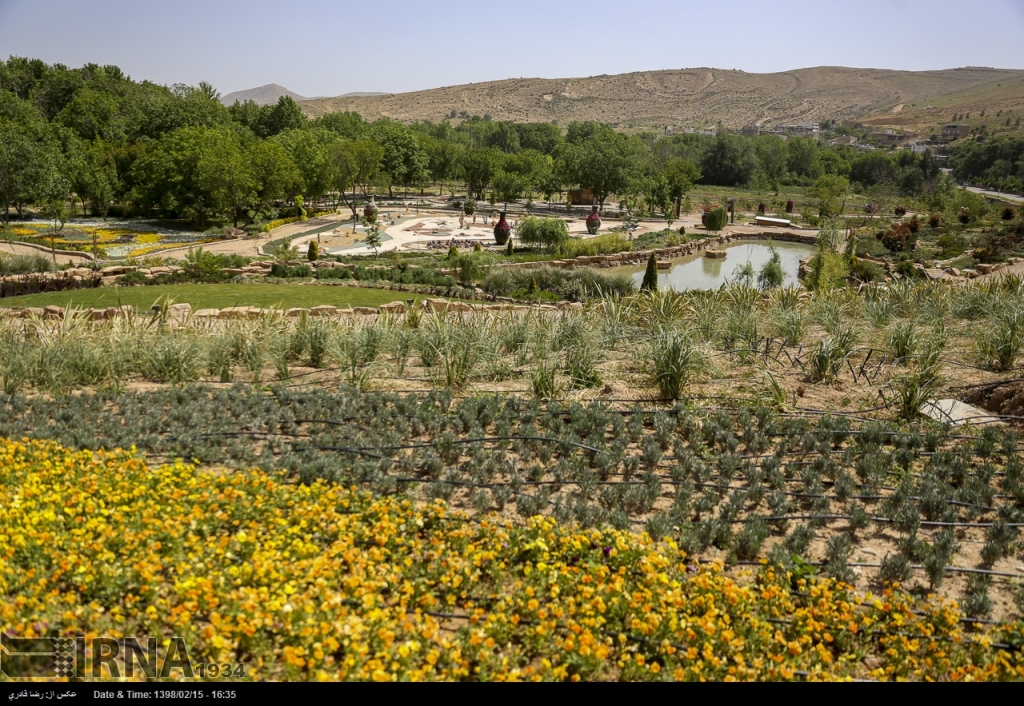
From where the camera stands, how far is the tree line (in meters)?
30.3

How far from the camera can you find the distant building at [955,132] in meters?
92.7

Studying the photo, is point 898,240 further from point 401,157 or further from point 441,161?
point 441,161

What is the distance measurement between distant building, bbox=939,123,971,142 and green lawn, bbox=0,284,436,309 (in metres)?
99.2

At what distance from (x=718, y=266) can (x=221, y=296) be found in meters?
18.6

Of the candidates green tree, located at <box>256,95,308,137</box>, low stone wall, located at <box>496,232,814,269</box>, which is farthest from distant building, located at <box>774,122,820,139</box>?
low stone wall, located at <box>496,232,814,269</box>

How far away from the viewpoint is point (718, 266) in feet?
89.1

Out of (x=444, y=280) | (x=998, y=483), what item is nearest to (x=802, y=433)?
(x=998, y=483)

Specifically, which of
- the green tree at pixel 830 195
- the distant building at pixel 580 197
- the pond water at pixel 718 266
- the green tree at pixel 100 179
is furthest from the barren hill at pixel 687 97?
the pond water at pixel 718 266

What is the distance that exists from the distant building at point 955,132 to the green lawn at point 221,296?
99180mm

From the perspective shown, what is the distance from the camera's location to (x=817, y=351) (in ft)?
23.0

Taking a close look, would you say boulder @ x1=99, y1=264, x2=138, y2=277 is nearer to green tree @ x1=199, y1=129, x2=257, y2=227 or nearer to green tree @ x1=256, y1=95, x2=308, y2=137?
green tree @ x1=199, y1=129, x2=257, y2=227

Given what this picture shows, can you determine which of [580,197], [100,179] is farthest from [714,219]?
[100,179]

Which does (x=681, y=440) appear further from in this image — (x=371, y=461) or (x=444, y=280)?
(x=444, y=280)

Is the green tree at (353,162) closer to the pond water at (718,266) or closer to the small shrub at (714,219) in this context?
the pond water at (718,266)
